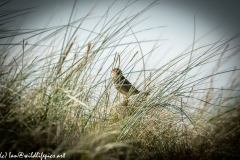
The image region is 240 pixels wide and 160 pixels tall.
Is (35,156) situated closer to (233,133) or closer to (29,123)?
(29,123)

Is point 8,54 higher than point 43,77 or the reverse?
higher

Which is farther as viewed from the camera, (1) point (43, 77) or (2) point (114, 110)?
(2) point (114, 110)

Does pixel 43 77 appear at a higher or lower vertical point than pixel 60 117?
higher

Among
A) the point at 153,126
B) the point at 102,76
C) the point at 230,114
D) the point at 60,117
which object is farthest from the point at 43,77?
the point at 230,114

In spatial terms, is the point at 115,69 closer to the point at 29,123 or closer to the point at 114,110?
the point at 114,110

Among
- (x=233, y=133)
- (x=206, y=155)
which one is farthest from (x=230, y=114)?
(x=206, y=155)

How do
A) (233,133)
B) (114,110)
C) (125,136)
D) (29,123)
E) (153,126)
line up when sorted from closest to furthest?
(29,123)
(233,133)
(125,136)
(153,126)
(114,110)

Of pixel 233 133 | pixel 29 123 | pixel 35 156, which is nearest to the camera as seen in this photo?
pixel 35 156

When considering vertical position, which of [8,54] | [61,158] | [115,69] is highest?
[8,54]

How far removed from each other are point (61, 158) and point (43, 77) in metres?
0.56

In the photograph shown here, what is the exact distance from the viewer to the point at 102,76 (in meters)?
1.46

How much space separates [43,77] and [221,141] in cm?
112

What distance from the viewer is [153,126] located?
4.63ft

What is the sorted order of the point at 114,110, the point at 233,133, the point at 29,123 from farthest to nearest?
the point at 114,110 → the point at 233,133 → the point at 29,123
